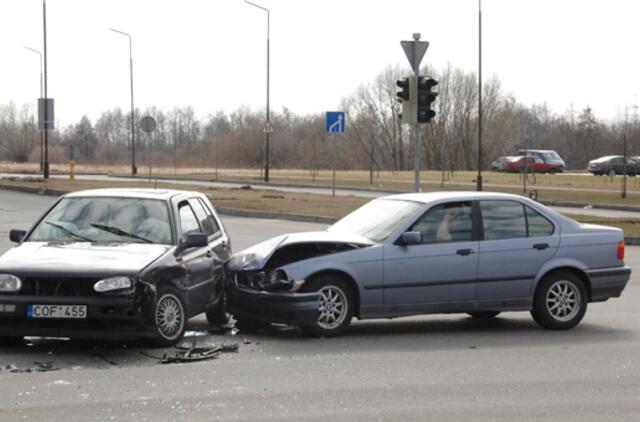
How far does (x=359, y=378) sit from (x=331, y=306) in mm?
1904

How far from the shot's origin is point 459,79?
3681 inches

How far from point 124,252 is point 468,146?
88047 mm

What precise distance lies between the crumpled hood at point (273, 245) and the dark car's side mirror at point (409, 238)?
11.2 inches

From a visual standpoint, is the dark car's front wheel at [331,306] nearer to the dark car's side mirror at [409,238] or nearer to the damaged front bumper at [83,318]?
the dark car's side mirror at [409,238]

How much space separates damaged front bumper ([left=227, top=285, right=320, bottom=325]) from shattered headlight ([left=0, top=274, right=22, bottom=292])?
215 centimetres

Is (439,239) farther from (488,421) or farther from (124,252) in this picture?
(488,421)

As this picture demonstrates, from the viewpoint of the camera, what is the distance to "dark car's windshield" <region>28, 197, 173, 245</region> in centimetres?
934

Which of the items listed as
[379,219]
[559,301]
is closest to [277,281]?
[379,219]

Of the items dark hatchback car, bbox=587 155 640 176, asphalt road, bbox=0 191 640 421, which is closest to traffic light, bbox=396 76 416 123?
asphalt road, bbox=0 191 640 421

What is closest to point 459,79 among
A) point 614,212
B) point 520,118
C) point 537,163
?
point 520,118

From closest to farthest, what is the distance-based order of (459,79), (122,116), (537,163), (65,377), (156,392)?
(156,392), (65,377), (537,163), (459,79), (122,116)

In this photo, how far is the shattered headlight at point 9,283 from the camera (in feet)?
27.1

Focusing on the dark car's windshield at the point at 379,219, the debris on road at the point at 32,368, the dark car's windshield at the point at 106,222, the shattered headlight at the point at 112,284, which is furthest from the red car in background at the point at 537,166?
the debris on road at the point at 32,368

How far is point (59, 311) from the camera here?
26.7 ft
